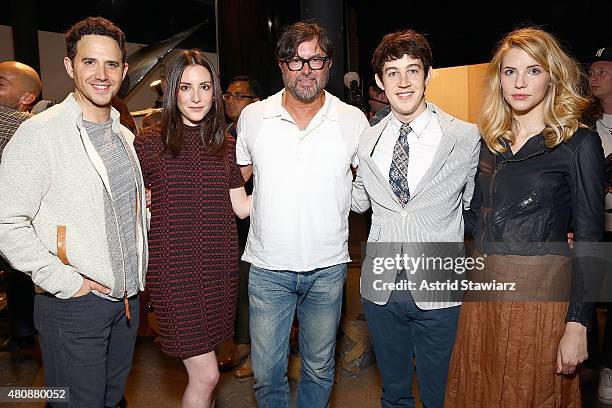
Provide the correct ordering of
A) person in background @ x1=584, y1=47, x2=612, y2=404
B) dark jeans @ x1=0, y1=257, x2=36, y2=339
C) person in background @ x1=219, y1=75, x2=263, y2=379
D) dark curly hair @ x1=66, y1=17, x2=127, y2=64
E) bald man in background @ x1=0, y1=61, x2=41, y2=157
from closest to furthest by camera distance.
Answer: dark curly hair @ x1=66, y1=17, x2=127, y2=64 → person in background @ x1=584, y1=47, x2=612, y2=404 → person in background @ x1=219, y1=75, x2=263, y2=379 → bald man in background @ x1=0, y1=61, x2=41, y2=157 → dark jeans @ x1=0, y1=257, x2=36, y2=339

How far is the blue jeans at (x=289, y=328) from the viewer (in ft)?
7.54

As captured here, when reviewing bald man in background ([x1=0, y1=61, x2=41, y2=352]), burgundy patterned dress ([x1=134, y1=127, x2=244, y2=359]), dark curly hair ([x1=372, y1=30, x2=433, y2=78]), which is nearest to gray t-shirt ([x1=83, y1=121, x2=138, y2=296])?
burgundy patterned dress ([x1=134, y1=127, x2=244, y2=359])

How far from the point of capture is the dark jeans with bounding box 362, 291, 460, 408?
2047mm

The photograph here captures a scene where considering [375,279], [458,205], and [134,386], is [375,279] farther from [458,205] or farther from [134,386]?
[134,386]

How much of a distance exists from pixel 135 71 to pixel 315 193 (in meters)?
4.22

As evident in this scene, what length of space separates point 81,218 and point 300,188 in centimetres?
87

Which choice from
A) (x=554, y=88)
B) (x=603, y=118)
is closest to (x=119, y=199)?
(x=554, y=88)

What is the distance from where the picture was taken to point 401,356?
84.1 inches

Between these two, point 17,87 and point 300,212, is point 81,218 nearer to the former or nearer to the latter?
point 300,212

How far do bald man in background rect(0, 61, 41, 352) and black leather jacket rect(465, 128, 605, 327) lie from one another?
2722 mm

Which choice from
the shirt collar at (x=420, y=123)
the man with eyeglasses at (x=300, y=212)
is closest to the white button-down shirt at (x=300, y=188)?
the man with eyeglasses at (x=300, y=212)

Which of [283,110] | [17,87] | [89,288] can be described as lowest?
[89,288]

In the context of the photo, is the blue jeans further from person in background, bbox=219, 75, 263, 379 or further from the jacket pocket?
person in background, bbox=219, 75, 263, 379

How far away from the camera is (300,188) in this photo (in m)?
2.23
